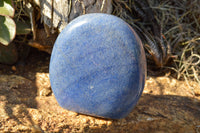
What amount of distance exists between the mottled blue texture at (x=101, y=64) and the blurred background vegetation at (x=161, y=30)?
2.12 ft

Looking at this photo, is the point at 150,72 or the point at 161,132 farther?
the point at 150,72

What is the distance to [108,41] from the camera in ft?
4.73

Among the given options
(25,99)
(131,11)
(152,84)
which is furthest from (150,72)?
(25,99)

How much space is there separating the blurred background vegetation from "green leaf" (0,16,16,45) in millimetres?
194

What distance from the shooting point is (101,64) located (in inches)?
57.0

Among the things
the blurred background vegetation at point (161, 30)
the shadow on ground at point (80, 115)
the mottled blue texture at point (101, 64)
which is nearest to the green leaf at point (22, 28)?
the blurred background vegetation at point (161, 30)

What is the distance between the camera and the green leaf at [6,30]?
5.63ft

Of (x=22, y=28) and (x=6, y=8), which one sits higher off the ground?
(x=6, y=8)

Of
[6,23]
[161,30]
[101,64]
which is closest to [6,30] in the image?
[6,23]

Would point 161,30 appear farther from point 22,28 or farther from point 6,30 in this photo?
point 6,30

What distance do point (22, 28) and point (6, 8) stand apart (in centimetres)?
24

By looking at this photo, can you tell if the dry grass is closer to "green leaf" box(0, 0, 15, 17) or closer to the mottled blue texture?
the mottled blue texture

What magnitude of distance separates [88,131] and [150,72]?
0.90 metres

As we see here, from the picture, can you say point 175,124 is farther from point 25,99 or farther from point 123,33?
point 25,99
